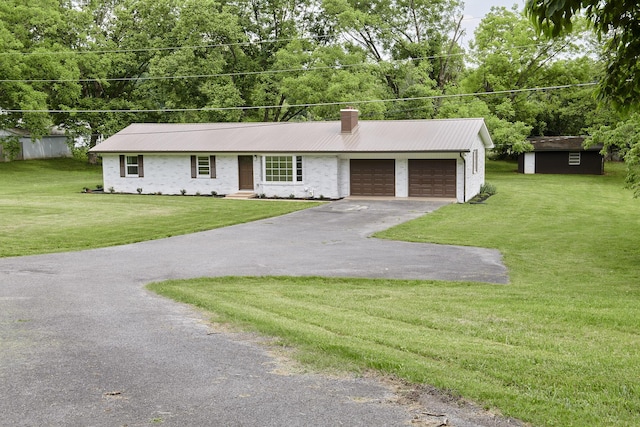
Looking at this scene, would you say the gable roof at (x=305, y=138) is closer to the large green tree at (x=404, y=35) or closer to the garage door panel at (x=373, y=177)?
the garage door panel at (x=373, y=177)

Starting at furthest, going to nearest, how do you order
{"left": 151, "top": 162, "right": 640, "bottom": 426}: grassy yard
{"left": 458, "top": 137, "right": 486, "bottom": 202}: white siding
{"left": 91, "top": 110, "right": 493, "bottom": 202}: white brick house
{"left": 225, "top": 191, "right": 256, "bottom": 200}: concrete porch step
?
{"left": 225, "top": 191, "right": 256, "bottom": 200}: concrete porch step
{"left": 91, "top": 110, "right": 493, "bottom": 202}: white brick house
{"left": 458, "top": 137, "right": 486, "bottom": 202}: white siding
{"left": 151, "top": 162, "right": 640, "bottom": 426}: grassy yard

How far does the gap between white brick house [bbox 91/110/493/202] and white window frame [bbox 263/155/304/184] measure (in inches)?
2.0

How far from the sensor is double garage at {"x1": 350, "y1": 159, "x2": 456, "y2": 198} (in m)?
31.4

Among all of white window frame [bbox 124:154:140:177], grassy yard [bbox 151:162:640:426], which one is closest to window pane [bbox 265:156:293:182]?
white window frame [bbox 124:154:140:177]

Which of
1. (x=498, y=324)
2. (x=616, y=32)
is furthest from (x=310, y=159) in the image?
(x=616, y=32)

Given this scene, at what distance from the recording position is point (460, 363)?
21.0ft

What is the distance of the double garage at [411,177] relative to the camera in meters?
31.4

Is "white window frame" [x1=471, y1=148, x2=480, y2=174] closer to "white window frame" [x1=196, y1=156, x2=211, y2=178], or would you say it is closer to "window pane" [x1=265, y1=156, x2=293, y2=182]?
"window pane" [x1=265, y1=156, x2=293, y2=182]

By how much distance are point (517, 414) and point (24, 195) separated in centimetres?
3463

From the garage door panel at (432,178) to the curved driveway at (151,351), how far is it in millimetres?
15021

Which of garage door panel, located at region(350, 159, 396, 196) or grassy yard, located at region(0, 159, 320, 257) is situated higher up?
garage door panel, located at region(350, 159, 396, 196)

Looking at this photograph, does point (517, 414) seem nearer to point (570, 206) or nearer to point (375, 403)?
point (375, 403)

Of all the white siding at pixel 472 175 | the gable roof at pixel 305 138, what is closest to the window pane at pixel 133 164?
the gable roof at pixel 305 138

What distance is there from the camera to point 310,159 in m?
33.2
